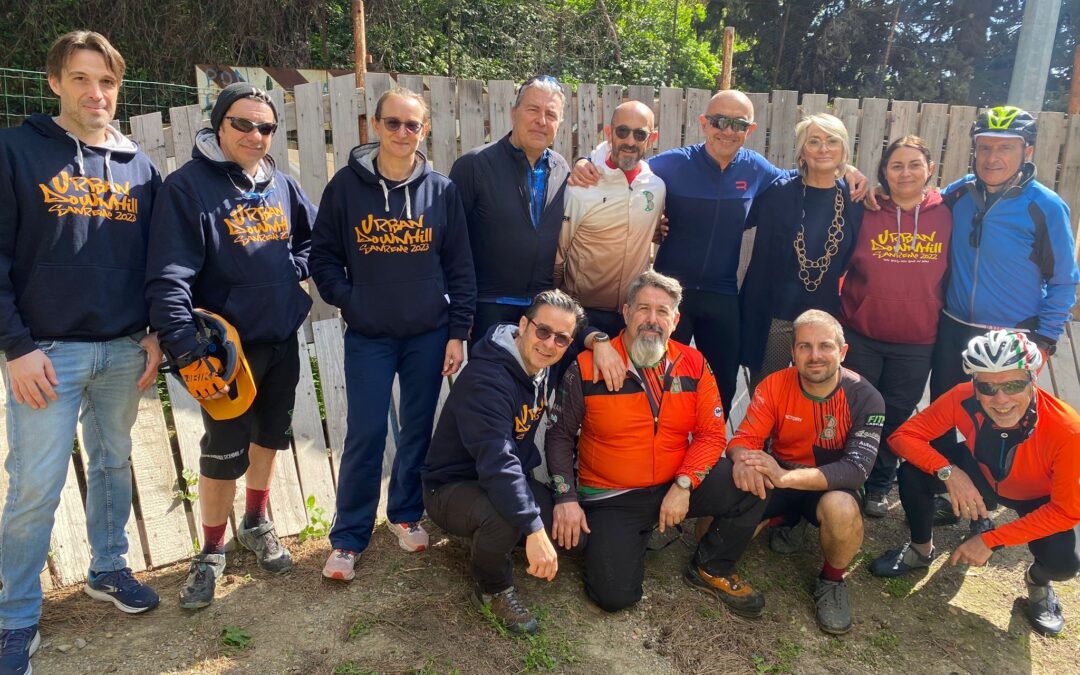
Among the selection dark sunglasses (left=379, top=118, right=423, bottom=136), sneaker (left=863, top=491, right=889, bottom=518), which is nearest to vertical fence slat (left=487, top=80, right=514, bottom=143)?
dark sunglasses (left=379, top=118, right=423, bottom=136)

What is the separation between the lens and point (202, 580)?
3.27m

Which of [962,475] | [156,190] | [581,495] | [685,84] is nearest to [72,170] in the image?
[156,190]

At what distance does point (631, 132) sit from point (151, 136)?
8.94ft

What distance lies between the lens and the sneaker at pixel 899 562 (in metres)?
3.86

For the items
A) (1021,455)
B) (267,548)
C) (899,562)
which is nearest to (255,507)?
(267,548)

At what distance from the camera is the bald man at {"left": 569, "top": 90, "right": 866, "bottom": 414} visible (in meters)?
3.77

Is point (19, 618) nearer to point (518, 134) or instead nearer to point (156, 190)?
point (156, 190)

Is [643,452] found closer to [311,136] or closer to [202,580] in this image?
[202,580]

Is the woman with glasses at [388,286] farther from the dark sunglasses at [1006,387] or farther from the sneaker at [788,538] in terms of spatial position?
the dark sunglasses at [1006,387]

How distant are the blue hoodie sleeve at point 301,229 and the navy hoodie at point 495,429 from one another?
84cm

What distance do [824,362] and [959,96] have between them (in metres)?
14.7

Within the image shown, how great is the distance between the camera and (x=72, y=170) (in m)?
2.67

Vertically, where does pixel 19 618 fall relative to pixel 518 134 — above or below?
below

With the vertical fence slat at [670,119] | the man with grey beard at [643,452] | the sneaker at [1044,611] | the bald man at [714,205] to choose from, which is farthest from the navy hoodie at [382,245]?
the sneaker at [1044,611]
